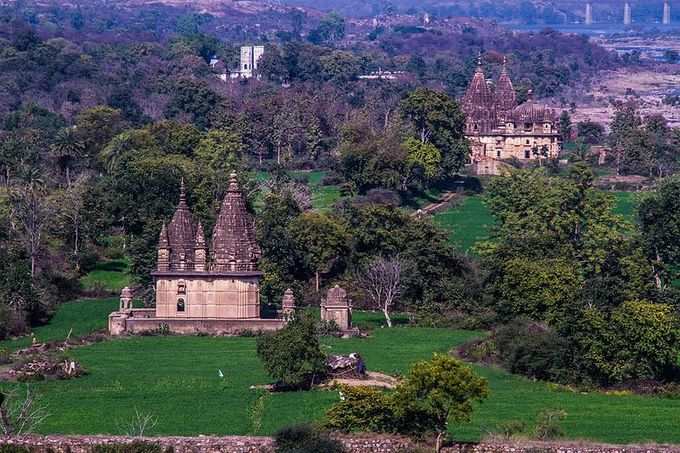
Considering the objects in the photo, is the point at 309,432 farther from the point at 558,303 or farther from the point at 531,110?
the point at 531,110

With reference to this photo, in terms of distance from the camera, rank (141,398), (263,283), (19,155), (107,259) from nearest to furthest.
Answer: (141,398) → (263,283) → (107,259) → (19,155)

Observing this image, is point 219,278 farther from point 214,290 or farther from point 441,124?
point 441,124

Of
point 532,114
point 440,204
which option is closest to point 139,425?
point 440,204

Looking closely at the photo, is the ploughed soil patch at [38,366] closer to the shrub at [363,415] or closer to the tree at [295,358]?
the tree at [295,358]

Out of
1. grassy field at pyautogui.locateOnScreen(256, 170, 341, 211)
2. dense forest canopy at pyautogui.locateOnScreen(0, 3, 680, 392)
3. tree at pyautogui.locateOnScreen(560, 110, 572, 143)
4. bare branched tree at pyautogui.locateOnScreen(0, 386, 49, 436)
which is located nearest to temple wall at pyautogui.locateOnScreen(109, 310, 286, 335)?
dense forest canopy at pyautogui.locateOnScreen(0, 3, 680, 392)

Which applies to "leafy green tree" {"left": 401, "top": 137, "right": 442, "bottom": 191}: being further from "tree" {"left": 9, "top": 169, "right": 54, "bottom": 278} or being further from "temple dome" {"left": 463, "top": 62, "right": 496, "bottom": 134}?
"tree" {"left": 9, "top": 169, "right": 54, "bottom": 278}

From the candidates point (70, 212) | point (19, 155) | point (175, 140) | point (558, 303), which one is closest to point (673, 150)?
point (175, 140)
